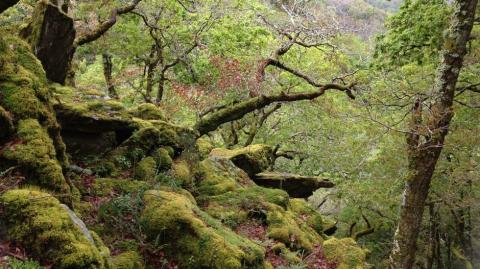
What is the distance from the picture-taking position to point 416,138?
906 centimetres

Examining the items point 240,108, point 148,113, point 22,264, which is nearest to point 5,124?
point 22,264

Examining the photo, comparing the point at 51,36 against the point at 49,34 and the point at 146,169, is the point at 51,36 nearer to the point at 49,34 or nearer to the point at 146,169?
the point at 49,34

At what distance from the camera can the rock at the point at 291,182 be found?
15.4 meters

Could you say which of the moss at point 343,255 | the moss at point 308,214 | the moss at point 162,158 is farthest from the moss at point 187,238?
the moss at point 308,214

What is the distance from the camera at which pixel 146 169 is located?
982 centimetres

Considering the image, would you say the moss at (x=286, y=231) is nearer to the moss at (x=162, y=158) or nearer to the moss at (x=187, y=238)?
the moss at (x=162, y=158)

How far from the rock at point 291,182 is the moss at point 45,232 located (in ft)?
33.8

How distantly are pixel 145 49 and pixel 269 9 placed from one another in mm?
7888

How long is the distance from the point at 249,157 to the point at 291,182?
2.05m

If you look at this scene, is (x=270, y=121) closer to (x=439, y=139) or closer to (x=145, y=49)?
(x=145, y=49)

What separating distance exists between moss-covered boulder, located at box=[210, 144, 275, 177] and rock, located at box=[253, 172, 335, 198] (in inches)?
13.0

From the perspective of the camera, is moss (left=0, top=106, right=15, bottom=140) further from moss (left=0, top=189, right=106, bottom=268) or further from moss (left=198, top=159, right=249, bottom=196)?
moss (left=198, top=159, right=249, bottom=196)

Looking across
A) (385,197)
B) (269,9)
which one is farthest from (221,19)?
(385,197)

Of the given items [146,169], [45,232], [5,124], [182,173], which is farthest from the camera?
[182,173]
